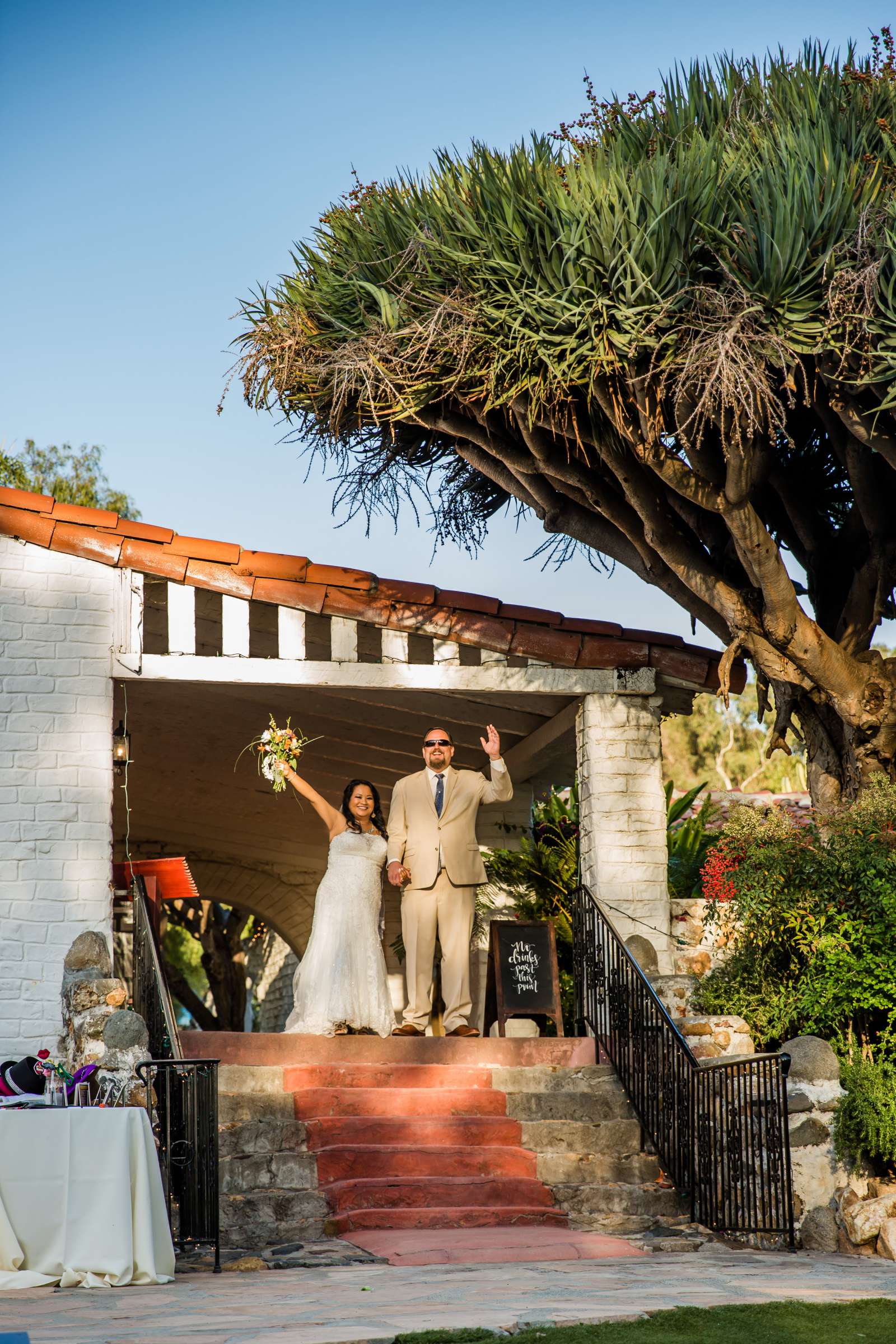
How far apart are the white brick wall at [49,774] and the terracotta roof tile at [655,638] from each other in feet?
12.1

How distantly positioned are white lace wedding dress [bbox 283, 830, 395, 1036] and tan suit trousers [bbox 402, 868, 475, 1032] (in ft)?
0.77

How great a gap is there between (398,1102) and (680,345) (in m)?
4.78

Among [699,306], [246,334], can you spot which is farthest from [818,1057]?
[246,334]

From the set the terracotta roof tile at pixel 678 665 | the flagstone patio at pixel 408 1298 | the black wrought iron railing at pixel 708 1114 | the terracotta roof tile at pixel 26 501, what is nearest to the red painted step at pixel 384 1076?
the black wrought iron railing at pixel 708 1114

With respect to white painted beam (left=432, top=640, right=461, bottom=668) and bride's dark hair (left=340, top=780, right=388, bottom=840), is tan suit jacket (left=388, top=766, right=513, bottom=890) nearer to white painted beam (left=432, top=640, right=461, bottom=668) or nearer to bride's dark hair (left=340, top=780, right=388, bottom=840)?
bride's dark hair (left=340, top=780, right=388, bottom=840)

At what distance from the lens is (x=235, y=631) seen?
9.41m

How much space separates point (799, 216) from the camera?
25.2 ft

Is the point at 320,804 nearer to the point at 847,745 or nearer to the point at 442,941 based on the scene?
the point at 442,941

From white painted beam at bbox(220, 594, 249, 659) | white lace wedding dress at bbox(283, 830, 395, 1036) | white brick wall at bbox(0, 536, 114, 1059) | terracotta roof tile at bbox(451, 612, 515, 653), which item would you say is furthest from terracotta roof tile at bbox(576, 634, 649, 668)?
white brick wall at bbox(0, 536, 114, 1059)

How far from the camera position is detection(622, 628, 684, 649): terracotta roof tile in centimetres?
977

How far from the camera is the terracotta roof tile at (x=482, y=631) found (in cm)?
962

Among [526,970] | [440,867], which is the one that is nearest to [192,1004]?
[526,970]

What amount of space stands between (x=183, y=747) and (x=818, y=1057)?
6738 mm

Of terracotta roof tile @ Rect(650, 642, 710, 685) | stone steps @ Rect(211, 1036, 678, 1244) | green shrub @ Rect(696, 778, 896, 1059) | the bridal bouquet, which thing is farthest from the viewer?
terracotta roof tile @ Rect(650, 642, 710, 685)
